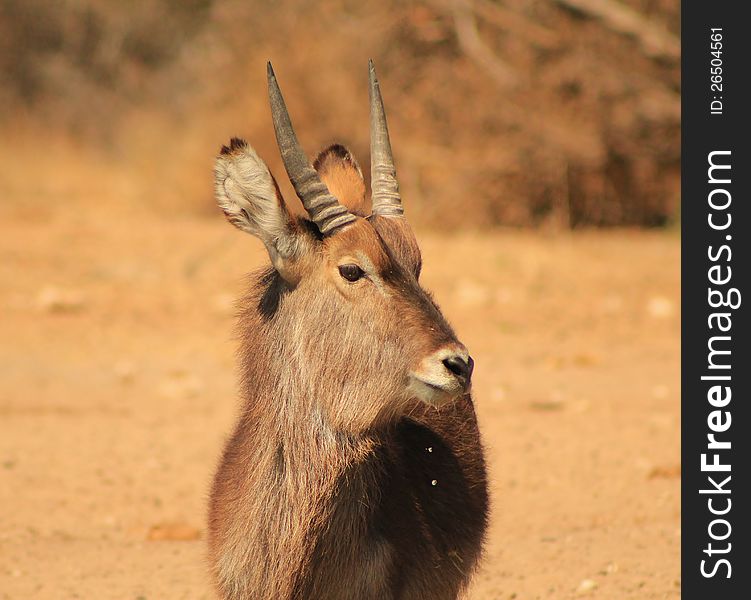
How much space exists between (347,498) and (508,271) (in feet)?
35.2

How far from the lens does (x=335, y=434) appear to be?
455 centimetres

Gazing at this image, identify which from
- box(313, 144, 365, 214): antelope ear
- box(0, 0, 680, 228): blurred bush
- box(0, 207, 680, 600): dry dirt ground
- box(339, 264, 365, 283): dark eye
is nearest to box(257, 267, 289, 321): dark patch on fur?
box(339, 264, 365, 283): dark eye

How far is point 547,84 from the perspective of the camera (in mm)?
16906

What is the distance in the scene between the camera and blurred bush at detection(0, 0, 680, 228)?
54.7ft

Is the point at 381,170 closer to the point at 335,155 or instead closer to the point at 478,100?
the point at 335,155

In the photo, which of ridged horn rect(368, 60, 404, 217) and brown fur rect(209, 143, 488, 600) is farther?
ridged horn rect(368, 60, 404, 217)

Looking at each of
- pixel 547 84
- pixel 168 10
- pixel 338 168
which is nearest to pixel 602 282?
pixel 547 84

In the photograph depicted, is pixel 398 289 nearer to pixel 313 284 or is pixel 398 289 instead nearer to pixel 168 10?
pixel 313 284

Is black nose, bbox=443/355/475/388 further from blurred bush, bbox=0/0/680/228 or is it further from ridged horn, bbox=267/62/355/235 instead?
blurred bush, bbox=0/0/680/228

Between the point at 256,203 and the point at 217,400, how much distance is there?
19.0 feet

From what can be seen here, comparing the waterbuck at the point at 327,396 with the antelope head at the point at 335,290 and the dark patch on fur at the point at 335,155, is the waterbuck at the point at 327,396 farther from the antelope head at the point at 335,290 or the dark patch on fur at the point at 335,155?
the dark patch on fur at the point at 335,155

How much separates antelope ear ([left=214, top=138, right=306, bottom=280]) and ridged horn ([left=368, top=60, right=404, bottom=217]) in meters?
0.50

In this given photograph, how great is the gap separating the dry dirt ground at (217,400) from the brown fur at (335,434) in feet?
4.60

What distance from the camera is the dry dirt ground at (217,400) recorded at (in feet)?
21.1
